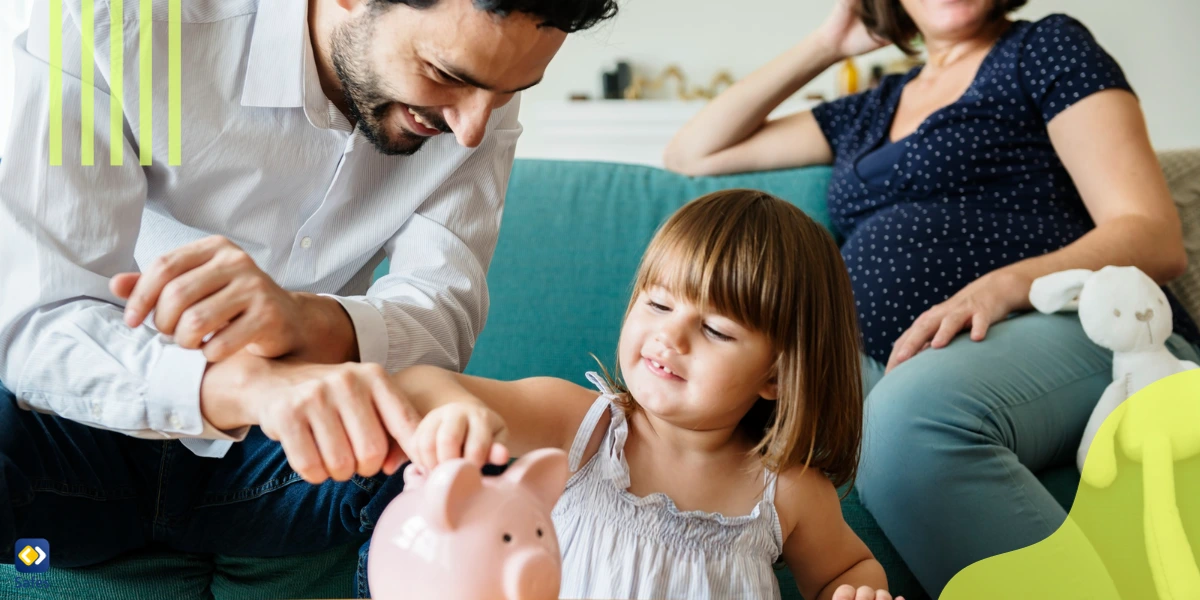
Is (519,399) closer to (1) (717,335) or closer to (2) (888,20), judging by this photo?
(1) (717,335)

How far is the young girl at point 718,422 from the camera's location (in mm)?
938

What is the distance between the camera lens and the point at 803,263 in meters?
0.98

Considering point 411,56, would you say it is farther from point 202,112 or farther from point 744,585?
point 744,585

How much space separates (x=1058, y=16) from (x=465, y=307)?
1.12 meters

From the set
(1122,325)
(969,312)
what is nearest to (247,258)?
(969,312)

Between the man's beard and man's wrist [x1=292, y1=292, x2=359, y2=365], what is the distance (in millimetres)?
232

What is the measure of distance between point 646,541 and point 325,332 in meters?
0.40

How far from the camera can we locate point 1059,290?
50.8 inches

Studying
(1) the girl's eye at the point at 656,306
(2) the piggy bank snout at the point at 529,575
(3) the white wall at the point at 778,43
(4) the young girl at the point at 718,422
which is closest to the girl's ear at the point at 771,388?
(4) the young girl at the point at 718,422

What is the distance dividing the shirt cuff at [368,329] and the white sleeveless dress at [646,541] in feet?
0.82

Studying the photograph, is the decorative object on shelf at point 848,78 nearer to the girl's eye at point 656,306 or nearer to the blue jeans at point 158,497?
the girl's eye at point 656,306

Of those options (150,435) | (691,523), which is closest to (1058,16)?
(691,523)

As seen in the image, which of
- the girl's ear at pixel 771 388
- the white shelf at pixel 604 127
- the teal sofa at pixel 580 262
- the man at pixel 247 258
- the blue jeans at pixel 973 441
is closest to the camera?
the man at pixel 247 258

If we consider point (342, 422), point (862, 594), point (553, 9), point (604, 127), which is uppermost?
point (553, 9)
